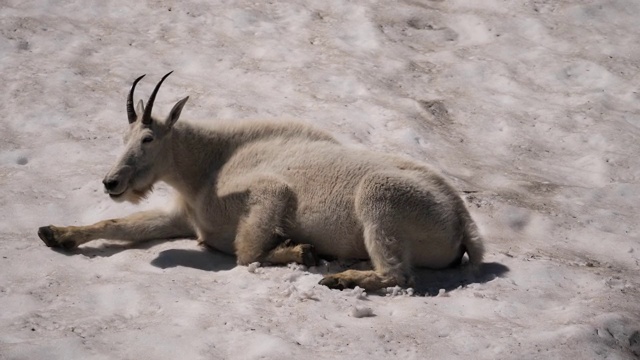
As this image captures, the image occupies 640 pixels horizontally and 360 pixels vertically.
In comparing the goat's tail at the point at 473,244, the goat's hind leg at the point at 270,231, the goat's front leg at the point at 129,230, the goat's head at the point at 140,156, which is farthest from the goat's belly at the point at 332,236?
the goat's head at the point at 140,156

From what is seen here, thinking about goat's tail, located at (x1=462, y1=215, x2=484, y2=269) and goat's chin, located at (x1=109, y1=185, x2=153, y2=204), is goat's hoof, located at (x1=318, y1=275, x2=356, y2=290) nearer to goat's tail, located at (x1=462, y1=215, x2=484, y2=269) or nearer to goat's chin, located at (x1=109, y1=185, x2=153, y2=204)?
goat's tail, located at (x1=462, y1=215, x2=484, y2=269)

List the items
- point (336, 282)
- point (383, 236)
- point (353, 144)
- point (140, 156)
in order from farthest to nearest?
point (353, 144)
point (140, 156)
point (383, 236)
point (336, 282)

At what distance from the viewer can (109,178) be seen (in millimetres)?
7656

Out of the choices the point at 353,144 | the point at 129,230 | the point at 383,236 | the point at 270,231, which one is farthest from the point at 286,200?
the point at 353,144

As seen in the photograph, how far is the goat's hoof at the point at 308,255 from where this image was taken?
745 centimetres

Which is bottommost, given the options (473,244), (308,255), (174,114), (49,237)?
(49,237)

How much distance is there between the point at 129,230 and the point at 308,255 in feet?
5.32

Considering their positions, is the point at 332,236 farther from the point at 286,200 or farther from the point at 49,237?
the point at 49,237

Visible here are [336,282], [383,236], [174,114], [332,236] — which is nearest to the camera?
[336,282]

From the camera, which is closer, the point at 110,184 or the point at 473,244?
the point at 473,244

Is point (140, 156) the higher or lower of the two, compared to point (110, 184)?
higher

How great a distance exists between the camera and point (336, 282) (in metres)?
7.09

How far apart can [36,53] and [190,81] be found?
194cm

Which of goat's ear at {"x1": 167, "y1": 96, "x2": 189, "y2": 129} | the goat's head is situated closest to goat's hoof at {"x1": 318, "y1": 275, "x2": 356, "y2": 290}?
the goat's head
